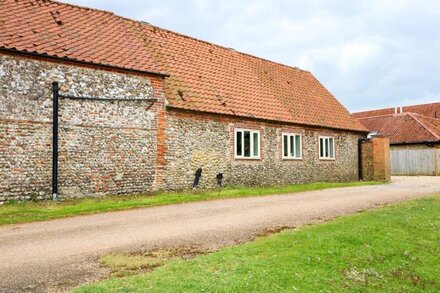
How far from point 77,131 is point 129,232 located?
279 inches

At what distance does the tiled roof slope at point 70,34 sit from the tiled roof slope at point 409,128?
27436 mm

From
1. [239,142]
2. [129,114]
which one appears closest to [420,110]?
[239,142]

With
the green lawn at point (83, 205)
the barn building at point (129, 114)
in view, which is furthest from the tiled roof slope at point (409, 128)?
the green lawn at point (83, 205)

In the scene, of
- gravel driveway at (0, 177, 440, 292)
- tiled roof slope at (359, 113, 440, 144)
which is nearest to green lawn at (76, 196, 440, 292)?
A: gravel driveway at (0, 177, 440, 292)

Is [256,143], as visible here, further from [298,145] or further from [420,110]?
[420,110]

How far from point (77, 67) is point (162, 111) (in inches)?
150

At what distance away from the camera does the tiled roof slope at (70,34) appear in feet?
48.3

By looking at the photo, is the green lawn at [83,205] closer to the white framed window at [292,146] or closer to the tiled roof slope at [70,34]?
the tiled roof slope at [70,34]

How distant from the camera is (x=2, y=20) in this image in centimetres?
1506

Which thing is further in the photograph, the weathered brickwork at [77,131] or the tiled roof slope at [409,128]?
the tiled roof slope at [409,128]

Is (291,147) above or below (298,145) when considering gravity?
below

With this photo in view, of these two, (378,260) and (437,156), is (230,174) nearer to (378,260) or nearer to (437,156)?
(378,260)

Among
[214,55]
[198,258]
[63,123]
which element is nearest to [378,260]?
[198,258]

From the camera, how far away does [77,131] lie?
48.9 feet
